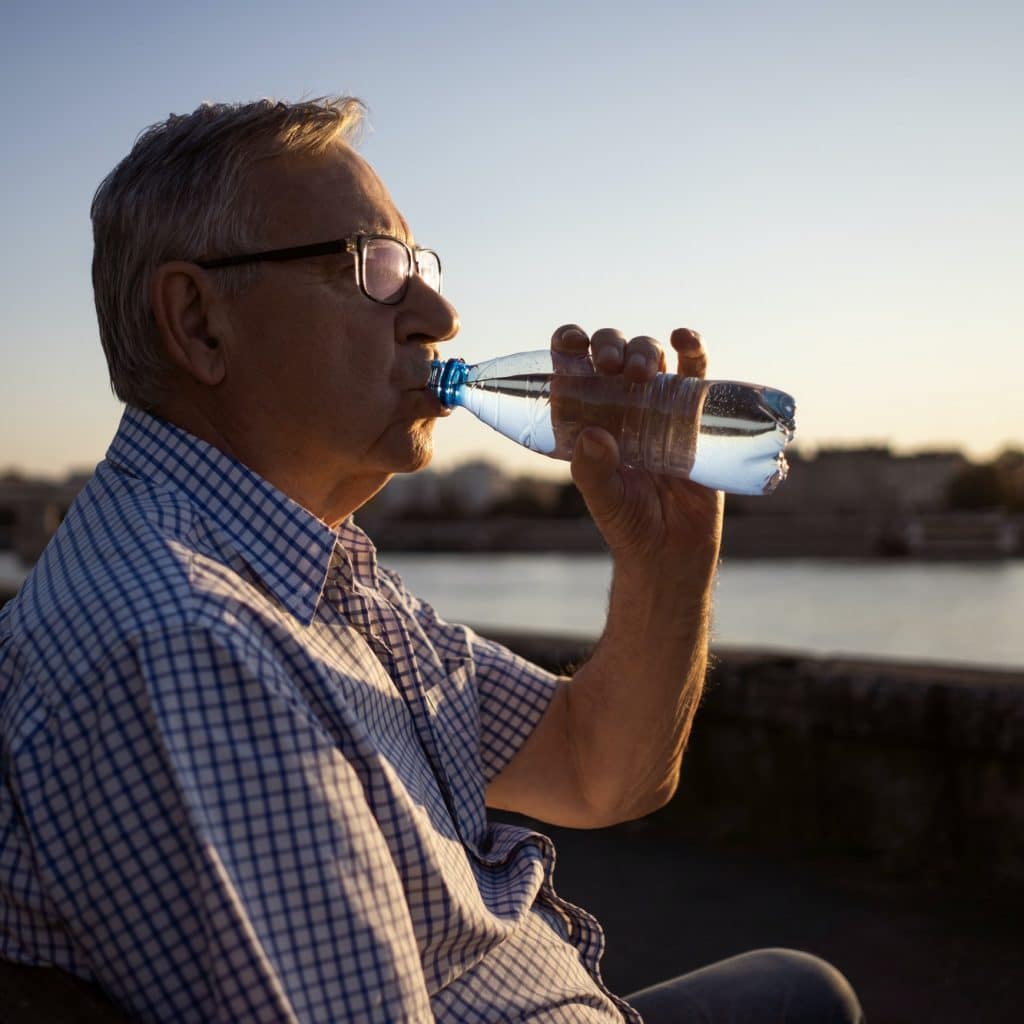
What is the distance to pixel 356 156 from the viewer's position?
1.44m

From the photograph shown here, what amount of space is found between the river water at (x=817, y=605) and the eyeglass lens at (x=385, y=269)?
71 centimetres

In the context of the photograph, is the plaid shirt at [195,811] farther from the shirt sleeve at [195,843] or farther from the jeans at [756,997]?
the jeans at [756,997]

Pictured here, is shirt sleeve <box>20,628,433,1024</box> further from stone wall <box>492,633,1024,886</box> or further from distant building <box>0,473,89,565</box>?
distant building <box>0,473,89,565</box>

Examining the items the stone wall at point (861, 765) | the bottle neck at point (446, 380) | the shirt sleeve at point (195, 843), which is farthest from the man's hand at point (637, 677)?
the stone wall at point (861, 765)

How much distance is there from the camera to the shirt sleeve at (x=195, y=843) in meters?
0.89

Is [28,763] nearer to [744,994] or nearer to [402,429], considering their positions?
[402,429]

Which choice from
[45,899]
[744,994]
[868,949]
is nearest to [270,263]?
[45,899]

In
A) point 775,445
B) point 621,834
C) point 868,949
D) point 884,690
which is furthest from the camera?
point 621,834

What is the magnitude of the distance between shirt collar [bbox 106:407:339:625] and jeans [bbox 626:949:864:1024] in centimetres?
64

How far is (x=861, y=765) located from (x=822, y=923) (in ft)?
1.42

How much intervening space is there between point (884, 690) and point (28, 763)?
2491mm

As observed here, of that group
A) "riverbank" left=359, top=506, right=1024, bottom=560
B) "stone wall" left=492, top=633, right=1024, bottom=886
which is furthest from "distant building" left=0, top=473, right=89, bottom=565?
"stone wall" left=492, top=633, right=1024, bottom=886

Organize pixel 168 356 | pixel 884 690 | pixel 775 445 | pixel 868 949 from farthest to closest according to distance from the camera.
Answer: pixel 884 690, pixel 868 949, pixel 775 445, pixel 168 356

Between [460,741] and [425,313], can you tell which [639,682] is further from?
[425,313]
